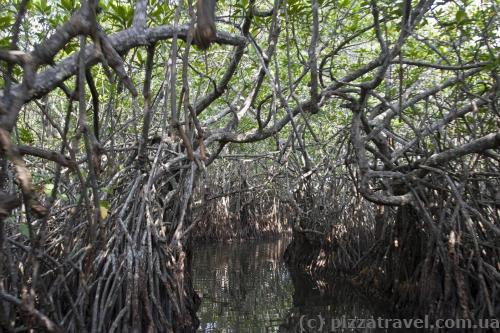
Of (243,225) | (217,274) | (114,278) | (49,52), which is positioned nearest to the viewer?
(49,52)

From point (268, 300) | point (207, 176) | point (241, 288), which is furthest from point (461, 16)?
point (241, 288)

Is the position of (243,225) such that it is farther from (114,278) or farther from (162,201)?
(114,278)

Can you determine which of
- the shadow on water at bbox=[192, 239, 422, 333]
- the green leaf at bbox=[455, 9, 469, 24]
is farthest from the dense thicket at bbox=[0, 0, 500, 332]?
the shadow on water at bbox=[192, 239, 422, 333]

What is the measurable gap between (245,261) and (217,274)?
1372 millimetres

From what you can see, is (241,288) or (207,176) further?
(241,288)

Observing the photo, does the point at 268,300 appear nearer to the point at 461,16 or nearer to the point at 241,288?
the point at 241,288

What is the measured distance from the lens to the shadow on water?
486cm

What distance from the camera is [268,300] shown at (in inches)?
232

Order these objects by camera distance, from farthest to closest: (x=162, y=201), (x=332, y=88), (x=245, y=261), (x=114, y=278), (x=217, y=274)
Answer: (x=245, y=261) → (x=217, y=274) → (x=162, y=201) → (x=332, y=88) → (x=114, y=278)

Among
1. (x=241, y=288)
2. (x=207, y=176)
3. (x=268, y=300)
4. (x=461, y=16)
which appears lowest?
(x=268, y=300)

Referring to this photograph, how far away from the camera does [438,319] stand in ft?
13.4

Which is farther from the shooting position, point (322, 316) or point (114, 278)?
point (322, 316)

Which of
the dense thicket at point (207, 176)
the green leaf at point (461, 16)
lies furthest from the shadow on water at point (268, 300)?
the green leaf at point (461, 16)

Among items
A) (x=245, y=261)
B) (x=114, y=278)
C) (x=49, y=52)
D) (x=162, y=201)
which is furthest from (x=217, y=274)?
(x=49, y=52)
